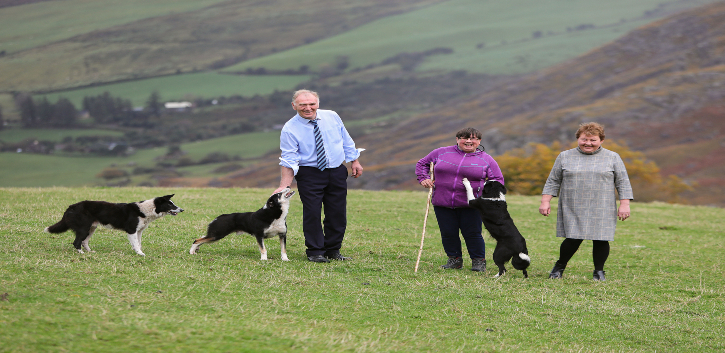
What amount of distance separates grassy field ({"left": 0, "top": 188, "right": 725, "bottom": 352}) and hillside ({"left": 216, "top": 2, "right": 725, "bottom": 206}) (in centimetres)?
6692

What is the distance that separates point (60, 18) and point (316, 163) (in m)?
163

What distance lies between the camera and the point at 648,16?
194m

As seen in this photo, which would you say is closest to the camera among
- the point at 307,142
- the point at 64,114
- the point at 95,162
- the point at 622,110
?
the point at 307,142

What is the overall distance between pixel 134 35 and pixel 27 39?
59.2 metres

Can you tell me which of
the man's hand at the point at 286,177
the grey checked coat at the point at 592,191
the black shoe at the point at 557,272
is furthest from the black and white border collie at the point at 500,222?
the man's hand at the point at 286,177

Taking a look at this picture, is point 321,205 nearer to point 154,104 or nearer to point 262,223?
point 262,223

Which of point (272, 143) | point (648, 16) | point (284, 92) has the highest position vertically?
point (648, 16)

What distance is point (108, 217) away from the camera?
8.61 meters

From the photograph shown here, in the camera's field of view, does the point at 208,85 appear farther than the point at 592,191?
Answer: Yes

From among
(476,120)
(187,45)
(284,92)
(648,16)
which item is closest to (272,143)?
(284,92)

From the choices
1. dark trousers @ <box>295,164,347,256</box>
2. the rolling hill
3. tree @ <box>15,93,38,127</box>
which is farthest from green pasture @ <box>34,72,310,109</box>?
dark trousers @ <box>295,164,347,256</box>

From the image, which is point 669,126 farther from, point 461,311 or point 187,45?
point 187,45

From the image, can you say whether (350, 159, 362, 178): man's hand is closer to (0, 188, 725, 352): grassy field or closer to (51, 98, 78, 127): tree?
(0, 188, 725, 352): grassy field

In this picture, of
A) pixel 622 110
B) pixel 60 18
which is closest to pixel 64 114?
pixel 60 18
